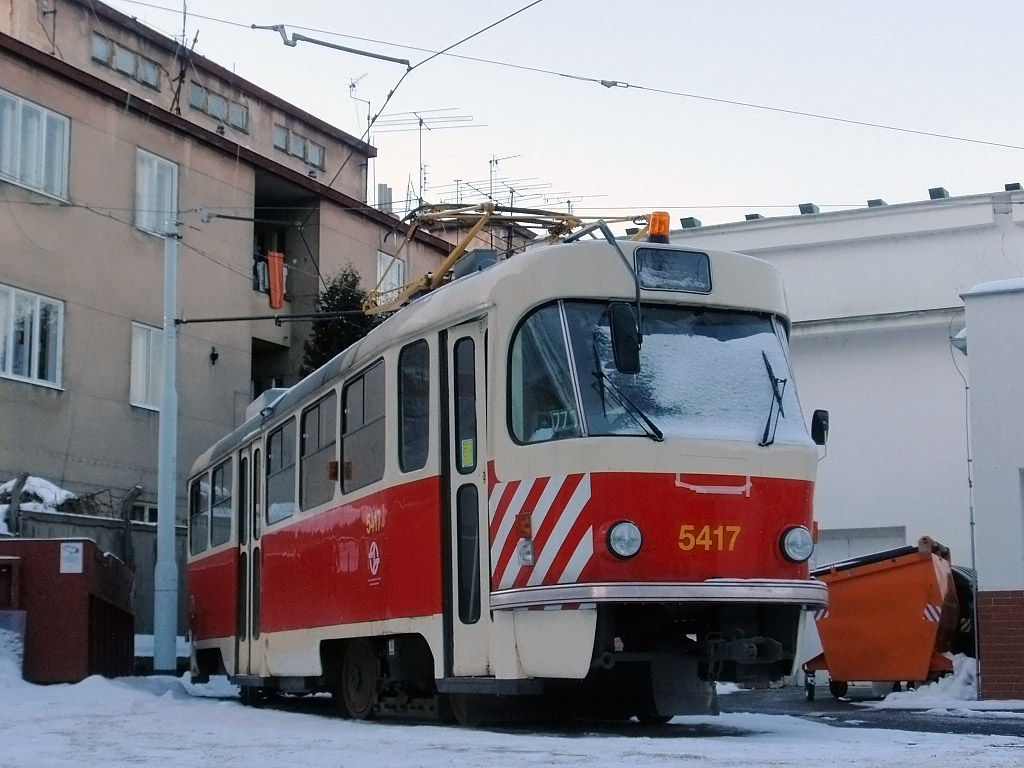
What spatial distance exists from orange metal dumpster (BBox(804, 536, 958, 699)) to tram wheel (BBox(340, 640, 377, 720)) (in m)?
5.44

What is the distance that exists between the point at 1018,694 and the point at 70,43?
2163 centimetres

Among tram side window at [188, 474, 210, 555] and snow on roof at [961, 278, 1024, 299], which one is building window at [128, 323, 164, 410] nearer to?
tram side window at [188, 474, 210, 555]

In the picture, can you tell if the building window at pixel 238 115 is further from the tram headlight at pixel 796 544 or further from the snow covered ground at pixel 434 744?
the tram headlight at pixel 796 544

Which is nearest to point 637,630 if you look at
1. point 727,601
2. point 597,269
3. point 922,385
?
point 727,601

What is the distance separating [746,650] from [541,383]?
201 centimetres

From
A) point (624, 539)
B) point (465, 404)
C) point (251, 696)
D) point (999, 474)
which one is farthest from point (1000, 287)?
point (251, 696)

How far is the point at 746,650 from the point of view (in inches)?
354

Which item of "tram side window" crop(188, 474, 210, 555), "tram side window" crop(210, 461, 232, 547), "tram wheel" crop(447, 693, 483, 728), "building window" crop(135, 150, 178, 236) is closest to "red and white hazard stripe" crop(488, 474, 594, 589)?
"tram wheel" crop(447, 693, 483, 728)

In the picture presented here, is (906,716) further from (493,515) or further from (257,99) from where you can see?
(257,99)

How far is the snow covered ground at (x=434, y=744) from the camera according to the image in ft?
24.2

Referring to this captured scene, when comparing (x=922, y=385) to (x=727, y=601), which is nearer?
(x=727, y=601)

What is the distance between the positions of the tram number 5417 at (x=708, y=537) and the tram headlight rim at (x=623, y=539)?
29 centimetres

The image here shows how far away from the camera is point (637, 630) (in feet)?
30.5

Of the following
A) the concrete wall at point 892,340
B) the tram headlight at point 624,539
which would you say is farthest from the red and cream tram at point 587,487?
the concrete wall at point 892,340
